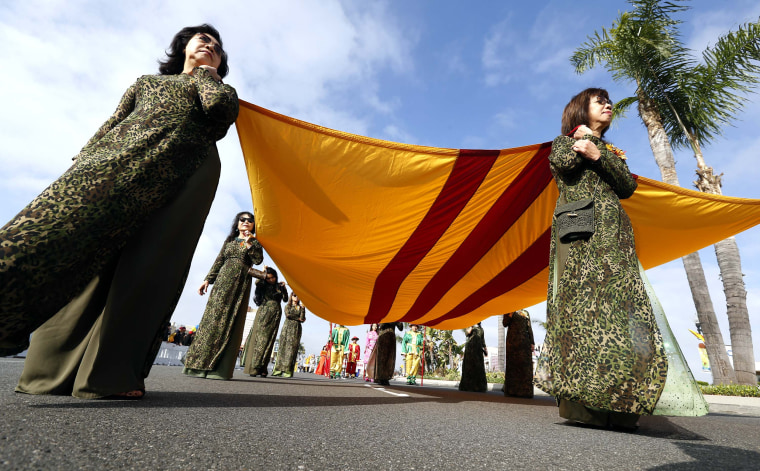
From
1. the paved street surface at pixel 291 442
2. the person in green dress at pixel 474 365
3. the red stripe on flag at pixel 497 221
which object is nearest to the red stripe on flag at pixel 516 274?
the red stripe on flag at pixel 497 221

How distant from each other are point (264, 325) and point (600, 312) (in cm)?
591

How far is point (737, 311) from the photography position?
23.4 ft

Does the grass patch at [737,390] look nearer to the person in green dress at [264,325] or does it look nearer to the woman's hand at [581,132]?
the woman's hand at [581,132]

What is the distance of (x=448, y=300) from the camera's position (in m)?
5.65

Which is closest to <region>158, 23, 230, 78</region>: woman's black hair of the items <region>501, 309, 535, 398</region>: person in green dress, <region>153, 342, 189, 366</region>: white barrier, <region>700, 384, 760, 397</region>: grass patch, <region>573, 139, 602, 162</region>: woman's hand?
<region>573, 139, 602, 162</region>: woman's hand

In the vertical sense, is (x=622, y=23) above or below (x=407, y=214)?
above

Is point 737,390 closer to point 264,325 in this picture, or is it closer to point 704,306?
point 704,306

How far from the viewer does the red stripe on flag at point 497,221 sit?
3405 mm

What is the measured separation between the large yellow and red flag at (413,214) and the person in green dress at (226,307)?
2.27 feet

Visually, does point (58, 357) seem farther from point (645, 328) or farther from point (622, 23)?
point (622, 23)

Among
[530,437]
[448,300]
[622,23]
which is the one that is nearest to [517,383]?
[448,300]

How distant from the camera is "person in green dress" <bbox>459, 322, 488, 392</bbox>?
23.1ft

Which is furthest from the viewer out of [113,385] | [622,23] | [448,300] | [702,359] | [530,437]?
[702,359]

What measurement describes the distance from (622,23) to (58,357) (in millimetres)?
11081
